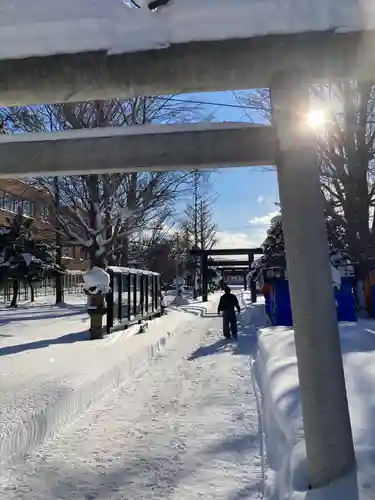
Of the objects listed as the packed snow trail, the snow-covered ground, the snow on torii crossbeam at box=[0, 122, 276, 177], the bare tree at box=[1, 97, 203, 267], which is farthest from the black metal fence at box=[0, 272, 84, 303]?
the snow on torii crossbeam at box=[0, 122, 276, 177]

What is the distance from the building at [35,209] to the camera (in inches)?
859

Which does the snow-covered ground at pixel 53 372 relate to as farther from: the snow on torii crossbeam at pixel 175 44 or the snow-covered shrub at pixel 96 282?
the snow on torii crossbeam at pixel 175 44

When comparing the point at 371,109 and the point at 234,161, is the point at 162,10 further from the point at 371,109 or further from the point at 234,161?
the point at 371,109

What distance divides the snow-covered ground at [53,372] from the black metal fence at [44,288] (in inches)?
558

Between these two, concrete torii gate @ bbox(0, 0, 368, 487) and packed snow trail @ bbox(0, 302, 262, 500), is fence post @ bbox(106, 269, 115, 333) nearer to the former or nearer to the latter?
packed snow trail @ bbox(0, 302, 262, 500)

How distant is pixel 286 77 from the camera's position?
10.8ft

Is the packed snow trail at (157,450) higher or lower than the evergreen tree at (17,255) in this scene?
lower

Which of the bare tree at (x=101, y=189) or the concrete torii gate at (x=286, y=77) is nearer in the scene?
the concrete torii gate at (x=286, y=77)

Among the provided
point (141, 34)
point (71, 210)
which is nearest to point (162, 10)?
point (141, 34)

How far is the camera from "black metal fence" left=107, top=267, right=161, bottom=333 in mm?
A: 13922

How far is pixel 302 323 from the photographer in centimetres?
329

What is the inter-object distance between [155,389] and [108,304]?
6111mm

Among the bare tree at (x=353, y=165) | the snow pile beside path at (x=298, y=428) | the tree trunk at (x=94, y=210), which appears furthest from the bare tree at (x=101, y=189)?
the snow pile beside path at (x=298, y=428)

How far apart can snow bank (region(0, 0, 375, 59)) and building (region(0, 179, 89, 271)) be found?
17.0 m
